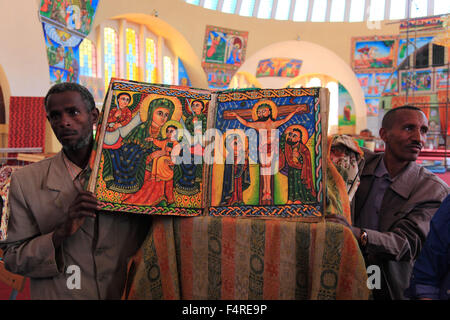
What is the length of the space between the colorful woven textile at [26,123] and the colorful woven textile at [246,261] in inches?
313

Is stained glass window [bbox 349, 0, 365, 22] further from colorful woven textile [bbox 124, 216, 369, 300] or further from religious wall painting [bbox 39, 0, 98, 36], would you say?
colorful woven textile [bbox 124, 216, 369, 300]

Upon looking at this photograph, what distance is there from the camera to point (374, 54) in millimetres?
20688

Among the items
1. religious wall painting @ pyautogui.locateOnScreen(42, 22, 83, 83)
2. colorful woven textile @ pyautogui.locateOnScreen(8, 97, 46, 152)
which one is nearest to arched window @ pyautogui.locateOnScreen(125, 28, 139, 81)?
religious wall painting @ pyautogui.locateOnScreen(42, 22, 83, 83)

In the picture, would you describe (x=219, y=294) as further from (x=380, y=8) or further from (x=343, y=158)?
(x=380, y=8)

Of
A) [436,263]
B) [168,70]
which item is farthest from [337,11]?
[436,263]

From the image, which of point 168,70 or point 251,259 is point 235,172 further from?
point 168,70

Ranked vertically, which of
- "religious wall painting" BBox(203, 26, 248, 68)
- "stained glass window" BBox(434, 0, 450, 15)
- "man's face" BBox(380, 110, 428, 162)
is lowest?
"man's face" BBox(380, 110, 428, 162)

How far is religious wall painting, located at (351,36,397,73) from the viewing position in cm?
2027

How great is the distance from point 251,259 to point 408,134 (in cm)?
124

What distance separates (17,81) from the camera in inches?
380

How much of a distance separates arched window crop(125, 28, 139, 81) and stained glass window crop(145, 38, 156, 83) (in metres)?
0.60

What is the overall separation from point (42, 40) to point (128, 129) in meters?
9.44

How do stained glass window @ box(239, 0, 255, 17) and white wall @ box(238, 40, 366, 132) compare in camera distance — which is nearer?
stained glass window @ box(239, 0, 255, 17)

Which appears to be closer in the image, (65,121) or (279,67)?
(65,121)
